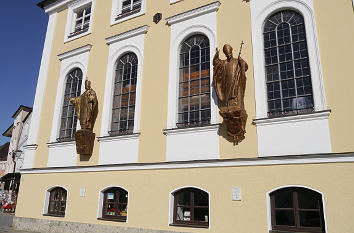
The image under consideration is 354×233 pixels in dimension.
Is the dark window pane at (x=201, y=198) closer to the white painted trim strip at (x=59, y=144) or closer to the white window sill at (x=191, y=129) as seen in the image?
the white window sill at (x=191, y=129)

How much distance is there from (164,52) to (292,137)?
5093 millimetres

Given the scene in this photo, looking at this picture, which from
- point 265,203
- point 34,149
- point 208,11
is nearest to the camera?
point 265,203

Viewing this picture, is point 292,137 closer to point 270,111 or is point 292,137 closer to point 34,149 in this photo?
point 270,111

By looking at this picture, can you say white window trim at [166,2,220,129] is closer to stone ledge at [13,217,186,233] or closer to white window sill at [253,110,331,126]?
white window sill at [253,110,331,126]

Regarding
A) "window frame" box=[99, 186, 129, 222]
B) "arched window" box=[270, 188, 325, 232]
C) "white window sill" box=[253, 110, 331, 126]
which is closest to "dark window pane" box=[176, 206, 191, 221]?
"window frame" box=[99, 186, 129, 222]

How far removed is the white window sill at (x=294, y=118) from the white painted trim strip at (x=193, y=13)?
4028 mm

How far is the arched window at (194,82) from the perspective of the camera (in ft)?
29.5

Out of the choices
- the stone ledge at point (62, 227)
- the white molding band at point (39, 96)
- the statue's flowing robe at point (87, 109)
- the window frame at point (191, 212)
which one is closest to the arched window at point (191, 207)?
the window frame at point (191, 212)

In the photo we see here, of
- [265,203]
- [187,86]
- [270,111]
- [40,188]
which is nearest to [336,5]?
[270,111]

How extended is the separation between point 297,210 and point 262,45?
A: 14.8 feet

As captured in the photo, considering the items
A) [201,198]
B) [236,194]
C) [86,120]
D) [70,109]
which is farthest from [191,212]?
[70,109]

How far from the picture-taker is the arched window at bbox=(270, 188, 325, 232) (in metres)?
6.70

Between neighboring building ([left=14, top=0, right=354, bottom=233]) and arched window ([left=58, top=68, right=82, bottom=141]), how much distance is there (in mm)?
55

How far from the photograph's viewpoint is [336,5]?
7.47 metres
